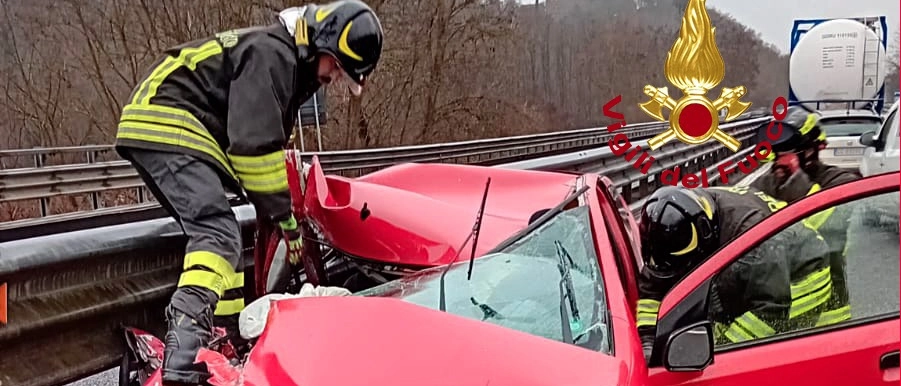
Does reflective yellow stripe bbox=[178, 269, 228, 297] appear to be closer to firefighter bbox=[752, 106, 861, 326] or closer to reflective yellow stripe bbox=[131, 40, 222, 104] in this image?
reflective yellow stripe bbox=[131, 40, 222, 104]

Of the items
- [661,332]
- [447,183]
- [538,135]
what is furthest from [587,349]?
[538,135]

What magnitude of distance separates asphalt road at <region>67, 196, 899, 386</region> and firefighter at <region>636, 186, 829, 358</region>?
102 mm

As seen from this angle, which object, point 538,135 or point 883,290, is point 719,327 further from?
point 538,135

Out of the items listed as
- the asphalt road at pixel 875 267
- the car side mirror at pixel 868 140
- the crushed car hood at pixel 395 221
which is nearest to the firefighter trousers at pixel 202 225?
the crushed car hood at pixel 395 221

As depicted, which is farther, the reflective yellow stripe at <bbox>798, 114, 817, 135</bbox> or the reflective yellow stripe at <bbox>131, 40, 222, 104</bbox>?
the reflective yellow stripe at <bbox>798, 114, 817, 135</bbox>

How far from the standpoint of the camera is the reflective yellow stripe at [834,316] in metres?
2.31

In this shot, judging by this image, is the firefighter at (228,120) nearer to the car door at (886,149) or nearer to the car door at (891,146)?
the car door at (891,146)

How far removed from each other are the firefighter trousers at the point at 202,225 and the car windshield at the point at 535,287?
514 mm

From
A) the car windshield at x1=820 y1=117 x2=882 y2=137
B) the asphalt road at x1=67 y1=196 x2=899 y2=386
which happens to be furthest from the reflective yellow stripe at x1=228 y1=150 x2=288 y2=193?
the car windshield at x1=820 y1=117 x2=882 y2=137

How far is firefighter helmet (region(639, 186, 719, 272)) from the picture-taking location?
2.63 meters

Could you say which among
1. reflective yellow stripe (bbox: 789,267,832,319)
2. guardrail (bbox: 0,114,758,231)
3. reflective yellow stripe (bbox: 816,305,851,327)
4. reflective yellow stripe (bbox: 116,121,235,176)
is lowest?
guardrail (bbox: 0,114,758,231)

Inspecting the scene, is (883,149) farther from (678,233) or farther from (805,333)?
(805,333)

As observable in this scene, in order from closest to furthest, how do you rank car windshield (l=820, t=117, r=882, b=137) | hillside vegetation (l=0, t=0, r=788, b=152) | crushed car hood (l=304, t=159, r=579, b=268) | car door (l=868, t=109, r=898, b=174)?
crushed car hood (l=304, t=159, r=579, b=268), hillside vegetation (l=0, t=0, r=788, b=152), car door (l=868, t=109, r=898, b=174), car windshield (l=820, t=117, r=882, b=137)

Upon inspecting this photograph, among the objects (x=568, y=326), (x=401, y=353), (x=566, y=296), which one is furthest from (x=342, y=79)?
(x=401, y=353)
